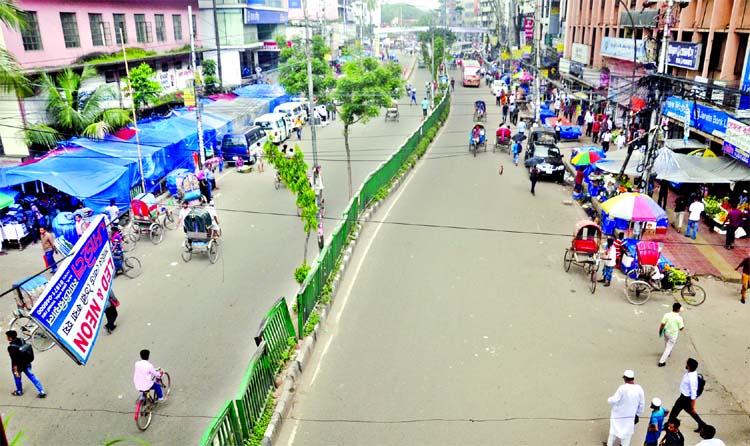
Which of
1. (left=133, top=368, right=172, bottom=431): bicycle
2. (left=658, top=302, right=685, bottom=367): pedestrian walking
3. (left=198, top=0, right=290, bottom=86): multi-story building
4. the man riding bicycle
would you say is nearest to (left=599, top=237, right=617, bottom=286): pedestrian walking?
(left=658, top=302, right=685, bottom=367): pedestrian walking

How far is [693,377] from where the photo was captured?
8359mm

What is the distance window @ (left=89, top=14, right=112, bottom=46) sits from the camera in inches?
1187

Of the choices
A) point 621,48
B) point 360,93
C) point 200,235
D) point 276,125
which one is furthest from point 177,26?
point 200,235

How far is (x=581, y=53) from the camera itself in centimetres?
4116

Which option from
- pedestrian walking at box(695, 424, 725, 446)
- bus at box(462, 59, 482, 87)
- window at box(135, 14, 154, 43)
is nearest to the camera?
pedestrian walking at box(695, 424, 725, 446)

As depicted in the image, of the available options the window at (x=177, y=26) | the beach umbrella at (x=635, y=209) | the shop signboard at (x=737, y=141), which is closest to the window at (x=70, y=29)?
the window at (x=177, y=26)

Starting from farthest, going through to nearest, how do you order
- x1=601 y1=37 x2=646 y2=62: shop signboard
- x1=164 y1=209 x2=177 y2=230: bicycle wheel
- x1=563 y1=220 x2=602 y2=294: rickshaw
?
1. x1=601 y1=37 x2=646 y2=62: shop signboard
2. x1=164 y1=209 x2=177 y2=230: bicycle wheel
3. x1=563 y1=220 x2=602 y2=294: rickshaw

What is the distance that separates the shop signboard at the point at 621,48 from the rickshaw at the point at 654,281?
18.6 metres

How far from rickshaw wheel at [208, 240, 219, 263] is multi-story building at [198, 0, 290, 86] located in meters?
29.5

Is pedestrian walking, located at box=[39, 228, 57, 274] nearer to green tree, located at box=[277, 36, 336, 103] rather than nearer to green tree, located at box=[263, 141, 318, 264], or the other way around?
green tree, located at box=[263, 141, 318, 264]

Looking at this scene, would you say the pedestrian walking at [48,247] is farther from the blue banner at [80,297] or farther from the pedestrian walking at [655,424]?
the pedestrian walking at [655,424]

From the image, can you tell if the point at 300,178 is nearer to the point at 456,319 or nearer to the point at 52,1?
the point at 456,319

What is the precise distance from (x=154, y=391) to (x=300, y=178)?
5968 millimetres

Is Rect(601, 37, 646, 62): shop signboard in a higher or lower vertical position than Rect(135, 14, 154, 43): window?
lower
